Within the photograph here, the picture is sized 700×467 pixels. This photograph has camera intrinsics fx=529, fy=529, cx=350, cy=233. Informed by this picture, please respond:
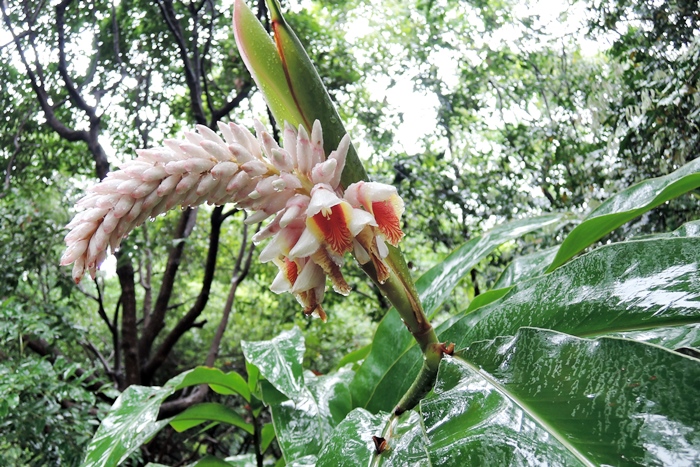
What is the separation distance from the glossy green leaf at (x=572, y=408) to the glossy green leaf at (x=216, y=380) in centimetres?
56

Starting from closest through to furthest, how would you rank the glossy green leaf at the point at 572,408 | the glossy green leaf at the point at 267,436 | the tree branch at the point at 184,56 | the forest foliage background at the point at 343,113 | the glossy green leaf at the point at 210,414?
the glossy green leaf at the point at 572,408 < the glossy green leaf at the point at 210,414 < the glossy green leaf at the point at 267,436 < the forest foliage background at the point at 343,113 < the tree branch at the point at 184,56

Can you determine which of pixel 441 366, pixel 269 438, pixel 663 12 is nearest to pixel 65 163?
pixel 269 438

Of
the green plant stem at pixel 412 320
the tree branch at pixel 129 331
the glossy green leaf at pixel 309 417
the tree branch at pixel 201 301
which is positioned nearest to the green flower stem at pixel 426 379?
the green plant stem at pixel 412 320

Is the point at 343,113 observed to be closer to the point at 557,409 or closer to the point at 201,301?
the point at 201,301

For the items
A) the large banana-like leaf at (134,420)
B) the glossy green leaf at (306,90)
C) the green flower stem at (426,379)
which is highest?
the glossy green leaf at (306,90)

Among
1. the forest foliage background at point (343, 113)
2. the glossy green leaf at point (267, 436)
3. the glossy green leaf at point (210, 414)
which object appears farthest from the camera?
the forest foliage background at point (343, 113)

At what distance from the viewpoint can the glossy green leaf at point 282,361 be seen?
71cm

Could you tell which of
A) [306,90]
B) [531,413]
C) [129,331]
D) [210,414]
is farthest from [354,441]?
[129,331]

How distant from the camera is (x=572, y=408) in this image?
322 mm

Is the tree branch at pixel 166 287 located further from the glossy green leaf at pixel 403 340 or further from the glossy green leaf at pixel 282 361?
the glossy green leaf at pixel 403 340

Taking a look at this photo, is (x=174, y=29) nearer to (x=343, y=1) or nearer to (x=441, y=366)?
(x=343, y=1)

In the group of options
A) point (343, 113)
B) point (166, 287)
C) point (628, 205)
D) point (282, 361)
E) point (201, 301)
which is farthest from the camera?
point (343, 113)

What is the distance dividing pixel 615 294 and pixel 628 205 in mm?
266

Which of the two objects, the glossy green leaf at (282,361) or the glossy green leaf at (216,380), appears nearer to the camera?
the glossy green leaf at (282,361)
